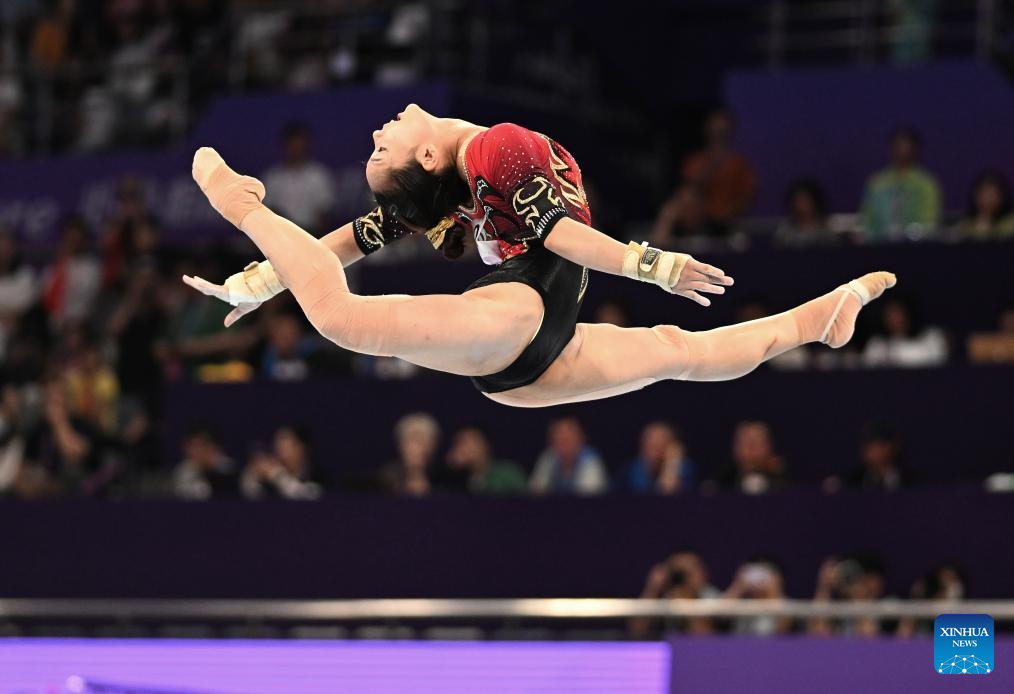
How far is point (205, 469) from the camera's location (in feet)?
30.8

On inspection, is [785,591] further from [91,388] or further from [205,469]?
[91,388]

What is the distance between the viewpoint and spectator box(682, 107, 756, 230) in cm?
1083

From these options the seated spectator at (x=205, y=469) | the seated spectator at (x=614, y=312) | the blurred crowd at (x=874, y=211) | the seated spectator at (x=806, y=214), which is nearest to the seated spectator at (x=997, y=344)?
the blurred crowd at (x=874, y=211)

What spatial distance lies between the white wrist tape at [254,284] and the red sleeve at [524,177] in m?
0.85

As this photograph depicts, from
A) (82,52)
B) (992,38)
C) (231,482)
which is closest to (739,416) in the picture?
(231,482)

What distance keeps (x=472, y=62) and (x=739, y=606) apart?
6.60 meters

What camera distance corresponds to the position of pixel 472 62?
12312 millimetres

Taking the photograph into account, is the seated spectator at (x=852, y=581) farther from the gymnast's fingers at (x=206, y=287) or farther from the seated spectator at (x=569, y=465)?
the gymnast's fingers at (x=206, y=287)

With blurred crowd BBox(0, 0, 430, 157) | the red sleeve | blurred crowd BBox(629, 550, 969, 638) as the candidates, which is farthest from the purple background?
blurred crowd BBox(0, 0, 430, 157)

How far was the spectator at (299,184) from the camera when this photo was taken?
11.2 m

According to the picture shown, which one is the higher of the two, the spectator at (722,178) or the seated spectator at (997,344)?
the spectator at (722,178)

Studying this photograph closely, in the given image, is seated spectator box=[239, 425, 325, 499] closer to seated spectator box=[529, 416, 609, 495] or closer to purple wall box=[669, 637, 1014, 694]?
seated spectator box=[529, 416, 609, 495]

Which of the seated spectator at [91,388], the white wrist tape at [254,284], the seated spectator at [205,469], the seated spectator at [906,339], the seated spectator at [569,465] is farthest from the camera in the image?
the seated spectator at [91,388]

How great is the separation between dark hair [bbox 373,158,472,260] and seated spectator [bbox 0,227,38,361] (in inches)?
268
